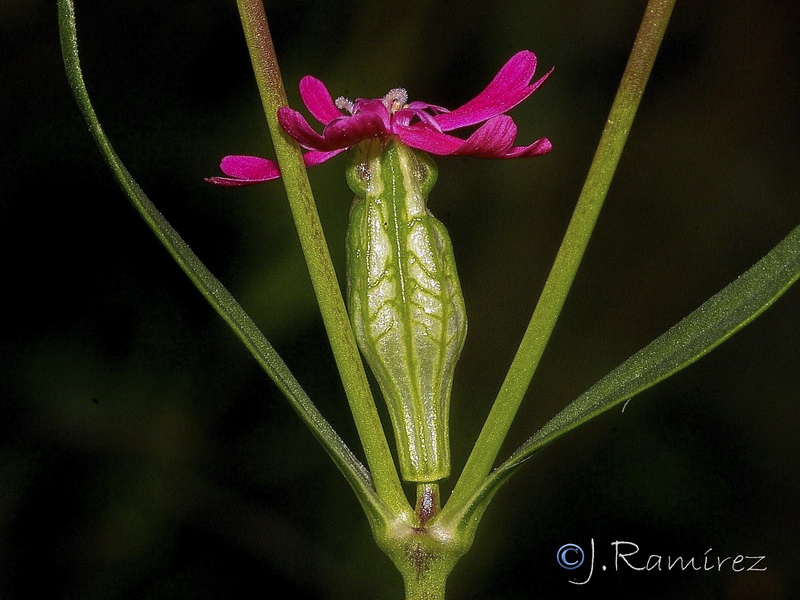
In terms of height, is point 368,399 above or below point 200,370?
below

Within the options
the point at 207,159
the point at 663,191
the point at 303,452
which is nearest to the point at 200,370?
the point at 303,452

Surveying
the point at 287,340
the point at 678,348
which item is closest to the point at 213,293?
the point at 678,348

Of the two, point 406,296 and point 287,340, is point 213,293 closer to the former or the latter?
point 406,296

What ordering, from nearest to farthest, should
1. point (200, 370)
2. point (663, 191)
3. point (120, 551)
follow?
point (120, 551)
point (200, 370)
point (663, 191)

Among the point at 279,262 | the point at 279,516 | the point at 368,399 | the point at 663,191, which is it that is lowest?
the point at 368,399

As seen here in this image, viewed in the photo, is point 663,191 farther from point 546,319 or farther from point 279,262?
point 546,319

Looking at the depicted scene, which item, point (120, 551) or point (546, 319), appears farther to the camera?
point (120, 551)
